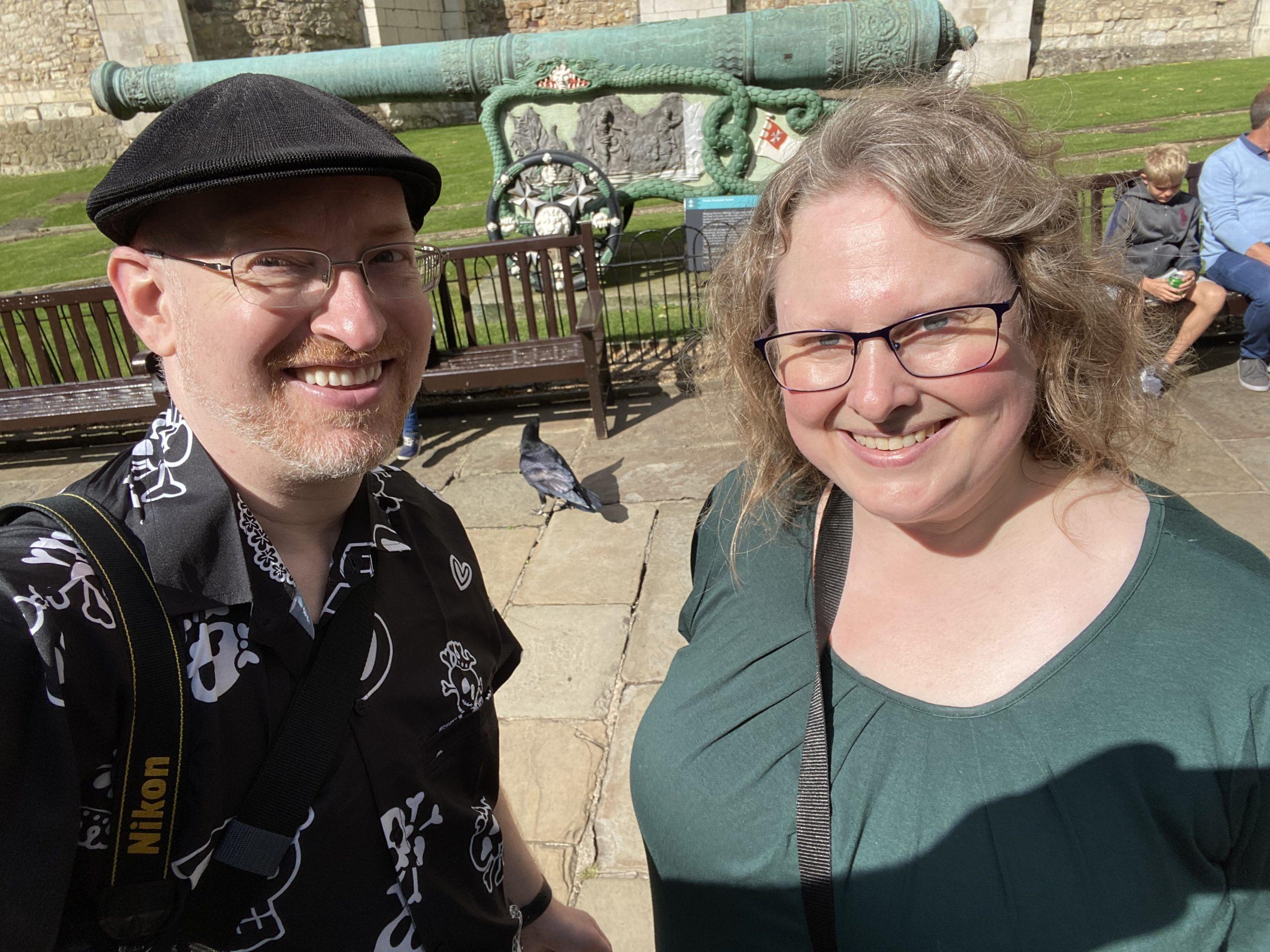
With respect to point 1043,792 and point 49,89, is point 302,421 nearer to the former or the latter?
point 1043,792

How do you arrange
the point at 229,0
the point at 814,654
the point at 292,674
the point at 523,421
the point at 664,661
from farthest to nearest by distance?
the point at 229,0, the point at 523,421, the point at 664,661, the point at 814,654, the point at 292,674

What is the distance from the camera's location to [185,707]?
3.32 feet

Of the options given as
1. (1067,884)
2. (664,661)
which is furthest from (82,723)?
(664,661)

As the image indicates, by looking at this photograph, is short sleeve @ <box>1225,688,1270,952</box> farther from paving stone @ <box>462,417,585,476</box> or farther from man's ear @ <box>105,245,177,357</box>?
paving stone @ <box>462,417,585,476</box>

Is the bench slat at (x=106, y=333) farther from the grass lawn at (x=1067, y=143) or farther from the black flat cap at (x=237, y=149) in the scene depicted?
the black flat cap at (x=237, y=149)

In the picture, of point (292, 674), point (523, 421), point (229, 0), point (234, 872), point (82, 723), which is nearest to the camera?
point (82, 723)

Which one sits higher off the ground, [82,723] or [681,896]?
[82,723]

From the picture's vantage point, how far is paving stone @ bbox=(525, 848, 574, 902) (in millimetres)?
2570

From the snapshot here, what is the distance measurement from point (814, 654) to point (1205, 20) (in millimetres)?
27204

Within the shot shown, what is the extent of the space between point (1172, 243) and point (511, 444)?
178 inches

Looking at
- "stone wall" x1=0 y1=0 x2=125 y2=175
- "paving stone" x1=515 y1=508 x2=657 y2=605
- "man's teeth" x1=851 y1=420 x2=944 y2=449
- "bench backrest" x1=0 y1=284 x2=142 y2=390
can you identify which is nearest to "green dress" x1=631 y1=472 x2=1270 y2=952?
"man's teeth" x1=851 y1=420 x2=944 y2=449

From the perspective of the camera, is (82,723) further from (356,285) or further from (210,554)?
(356,285)

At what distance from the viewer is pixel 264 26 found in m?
21.9

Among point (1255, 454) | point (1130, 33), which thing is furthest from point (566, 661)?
point (1130, 33)
